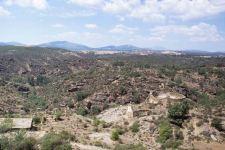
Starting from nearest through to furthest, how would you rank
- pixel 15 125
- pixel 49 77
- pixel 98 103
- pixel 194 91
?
pixel 15 125 < pixel 98 103 < pixel 194 91 < pixel 49 77

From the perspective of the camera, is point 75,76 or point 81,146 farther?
point 75,76

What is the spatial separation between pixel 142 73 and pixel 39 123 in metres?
59.1

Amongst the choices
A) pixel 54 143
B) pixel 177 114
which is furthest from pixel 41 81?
pixel 54 143

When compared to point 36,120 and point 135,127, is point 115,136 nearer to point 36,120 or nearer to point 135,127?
point 135,127

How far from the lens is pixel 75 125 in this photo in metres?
41.1

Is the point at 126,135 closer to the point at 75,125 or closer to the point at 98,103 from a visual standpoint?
the point at 75,125

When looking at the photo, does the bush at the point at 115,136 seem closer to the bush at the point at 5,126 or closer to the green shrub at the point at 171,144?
the green shrub at the point at 171,144

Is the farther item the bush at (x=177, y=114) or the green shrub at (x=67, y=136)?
the bush at (x=177, y=114)

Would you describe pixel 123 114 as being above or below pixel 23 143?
below

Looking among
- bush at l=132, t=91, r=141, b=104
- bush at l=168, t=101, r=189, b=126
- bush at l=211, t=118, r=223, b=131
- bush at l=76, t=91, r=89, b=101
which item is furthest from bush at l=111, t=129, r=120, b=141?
bush at l=76, t=91, r=89, b=101

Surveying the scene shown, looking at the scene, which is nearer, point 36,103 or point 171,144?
point 171,144

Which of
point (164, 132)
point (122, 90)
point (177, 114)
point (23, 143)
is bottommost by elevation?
point (122, 90)

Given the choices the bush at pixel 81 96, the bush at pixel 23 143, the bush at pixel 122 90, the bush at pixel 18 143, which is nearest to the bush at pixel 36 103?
the bush at pixel 81 96

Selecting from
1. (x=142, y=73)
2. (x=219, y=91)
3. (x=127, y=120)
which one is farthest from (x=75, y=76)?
(x=127, y=120)
